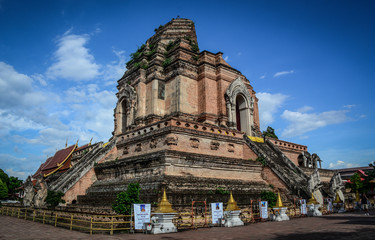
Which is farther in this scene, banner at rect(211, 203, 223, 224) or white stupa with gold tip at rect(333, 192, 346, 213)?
white stupa with gold tip at rect(333, 192, 346, 213)

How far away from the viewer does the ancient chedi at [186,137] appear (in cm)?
1546

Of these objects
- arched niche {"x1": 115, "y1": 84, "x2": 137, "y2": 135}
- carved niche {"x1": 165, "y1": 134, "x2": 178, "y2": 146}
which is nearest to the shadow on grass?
carved niche {"x1": 165, "y1": 134, "x2": 178, "y2": 146}

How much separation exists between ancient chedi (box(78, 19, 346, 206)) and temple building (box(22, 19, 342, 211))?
0.06 metres

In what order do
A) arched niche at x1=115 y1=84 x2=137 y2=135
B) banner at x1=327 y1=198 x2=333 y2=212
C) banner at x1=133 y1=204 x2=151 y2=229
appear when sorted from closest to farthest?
banner at x1=133 y1=204 x2=151 y2=229, banner at x1=327 y1=198 x2=333 y2=212, arched niche at x1=115 y1=84 x2=137 y2=135

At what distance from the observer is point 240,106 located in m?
26.1

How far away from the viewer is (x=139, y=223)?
35.9 feet

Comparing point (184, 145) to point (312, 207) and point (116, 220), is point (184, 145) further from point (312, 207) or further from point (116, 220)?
point (312, 207)

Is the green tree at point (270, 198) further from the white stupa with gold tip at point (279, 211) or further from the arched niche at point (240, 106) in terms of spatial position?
the arched niche at point (240, 106)

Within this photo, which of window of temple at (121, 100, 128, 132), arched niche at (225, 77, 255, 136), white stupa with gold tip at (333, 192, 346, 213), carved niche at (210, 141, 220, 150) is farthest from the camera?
window of temple at (121, 100, 128, 132)

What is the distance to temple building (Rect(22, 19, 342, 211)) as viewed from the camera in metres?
15.6

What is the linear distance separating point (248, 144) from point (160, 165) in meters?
7.73

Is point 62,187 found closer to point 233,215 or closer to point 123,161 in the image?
point 123,161

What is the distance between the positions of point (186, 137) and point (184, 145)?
1.71ft

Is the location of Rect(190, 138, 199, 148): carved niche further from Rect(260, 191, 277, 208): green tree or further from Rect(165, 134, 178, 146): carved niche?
Rect(260, 191, 277, 208): green tree
